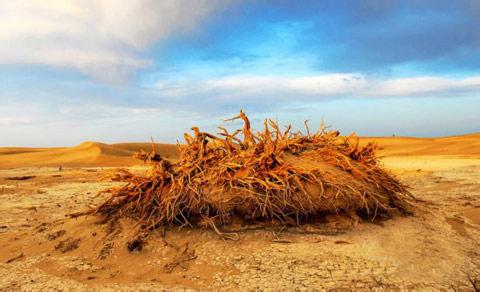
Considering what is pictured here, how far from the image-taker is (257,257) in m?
3.17

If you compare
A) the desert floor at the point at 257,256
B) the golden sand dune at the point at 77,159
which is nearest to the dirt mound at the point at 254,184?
the desert floor at the point at 257,256

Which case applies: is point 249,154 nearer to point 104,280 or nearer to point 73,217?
point 104,280

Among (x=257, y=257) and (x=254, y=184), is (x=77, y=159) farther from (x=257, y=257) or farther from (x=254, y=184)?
(x=257, y=257)

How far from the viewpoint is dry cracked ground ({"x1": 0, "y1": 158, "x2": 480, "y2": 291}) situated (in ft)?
9.32

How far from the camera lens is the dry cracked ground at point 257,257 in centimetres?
284

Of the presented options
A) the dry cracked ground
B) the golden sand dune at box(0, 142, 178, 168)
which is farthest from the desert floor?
the golden sand dune at box(0, 142, 178, 168)

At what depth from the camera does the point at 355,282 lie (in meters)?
2.74

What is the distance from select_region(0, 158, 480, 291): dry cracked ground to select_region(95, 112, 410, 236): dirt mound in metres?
0.17

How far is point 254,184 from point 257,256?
2.63 ft

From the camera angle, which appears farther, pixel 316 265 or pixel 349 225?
pixel 349 225

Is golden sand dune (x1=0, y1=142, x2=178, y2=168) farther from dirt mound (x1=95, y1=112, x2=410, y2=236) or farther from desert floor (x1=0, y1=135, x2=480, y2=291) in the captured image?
desert floor (x1=0, y1=135, x2=480, y2=291)

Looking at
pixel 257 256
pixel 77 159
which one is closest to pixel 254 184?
pixel 257 256

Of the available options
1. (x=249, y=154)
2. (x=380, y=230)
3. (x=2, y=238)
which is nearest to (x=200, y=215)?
(x=249, y=154)

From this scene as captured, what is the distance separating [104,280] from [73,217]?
5.74 feet
